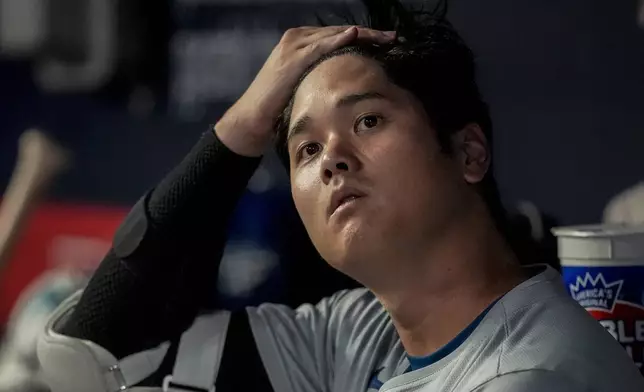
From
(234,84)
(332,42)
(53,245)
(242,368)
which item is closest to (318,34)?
(332,42)

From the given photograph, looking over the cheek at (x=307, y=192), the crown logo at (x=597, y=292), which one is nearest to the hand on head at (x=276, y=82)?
the cheek at (x=307, y=192)

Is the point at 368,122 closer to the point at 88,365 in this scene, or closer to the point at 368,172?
the point at 368,172

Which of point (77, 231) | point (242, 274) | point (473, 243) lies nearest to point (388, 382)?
point (473, 243)

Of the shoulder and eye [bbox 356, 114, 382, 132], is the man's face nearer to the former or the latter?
eye [bbox 356, 114, 382, 132]

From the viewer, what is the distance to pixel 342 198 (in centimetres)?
75

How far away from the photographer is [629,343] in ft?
2.81

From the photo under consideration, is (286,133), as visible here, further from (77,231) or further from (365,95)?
(77,231)

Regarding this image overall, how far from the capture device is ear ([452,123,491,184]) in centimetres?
78


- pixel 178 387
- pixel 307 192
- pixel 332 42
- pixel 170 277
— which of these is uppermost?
pixel 332 42

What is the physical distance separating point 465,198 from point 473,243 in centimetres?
4

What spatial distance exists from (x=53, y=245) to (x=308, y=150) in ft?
1.92

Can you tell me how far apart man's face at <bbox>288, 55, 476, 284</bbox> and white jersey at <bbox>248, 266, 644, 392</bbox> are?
0.11 meters

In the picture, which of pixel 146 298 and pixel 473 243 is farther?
pixel 146 298

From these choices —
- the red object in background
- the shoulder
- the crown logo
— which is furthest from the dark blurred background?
the shoulder
